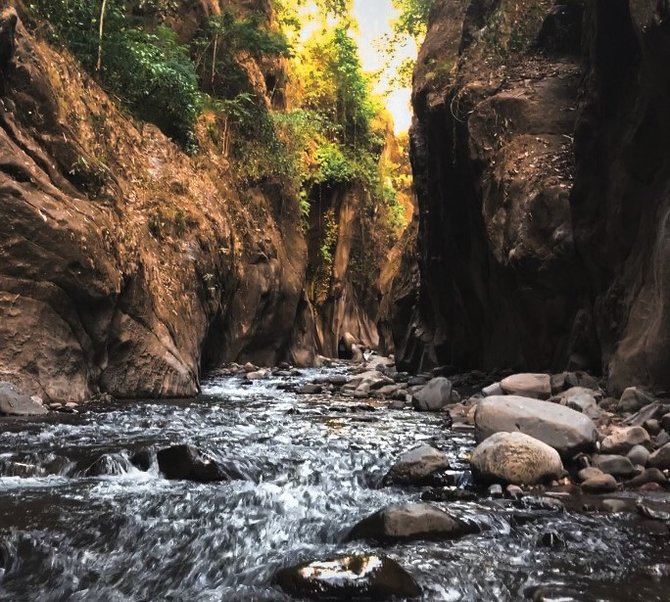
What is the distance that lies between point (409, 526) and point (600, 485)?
1761mm

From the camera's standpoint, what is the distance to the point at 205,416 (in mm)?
7707

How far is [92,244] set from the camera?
Result: 8.37 meters

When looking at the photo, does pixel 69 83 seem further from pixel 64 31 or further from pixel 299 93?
pixel 299 93

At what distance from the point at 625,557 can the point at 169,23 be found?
1812 cm

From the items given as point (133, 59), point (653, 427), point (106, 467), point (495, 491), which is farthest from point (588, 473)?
point (133, 59)

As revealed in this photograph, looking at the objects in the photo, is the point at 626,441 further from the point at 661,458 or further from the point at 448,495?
the point at 448,495

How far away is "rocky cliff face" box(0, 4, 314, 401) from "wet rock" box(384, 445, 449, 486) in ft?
16.4

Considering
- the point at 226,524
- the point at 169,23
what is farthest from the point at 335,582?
the point at 169,23

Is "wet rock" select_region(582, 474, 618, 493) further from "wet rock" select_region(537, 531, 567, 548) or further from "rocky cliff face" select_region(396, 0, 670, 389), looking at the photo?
"rocky cliff face" select_region(396, 0, 670, 389)

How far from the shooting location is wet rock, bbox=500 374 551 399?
8.08 metres

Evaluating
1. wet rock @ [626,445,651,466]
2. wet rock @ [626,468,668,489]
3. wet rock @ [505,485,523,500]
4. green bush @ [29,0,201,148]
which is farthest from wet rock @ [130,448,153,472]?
green bush @ [29,0,201,148]

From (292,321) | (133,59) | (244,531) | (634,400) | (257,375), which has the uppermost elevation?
(133,59)

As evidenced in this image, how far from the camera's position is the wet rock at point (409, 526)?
141 inches

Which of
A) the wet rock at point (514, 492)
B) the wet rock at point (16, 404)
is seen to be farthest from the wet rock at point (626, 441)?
the wet rock at point (16, 404)
